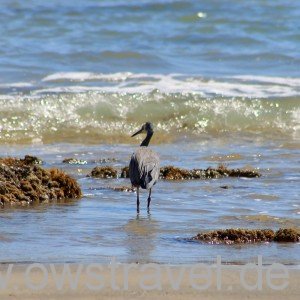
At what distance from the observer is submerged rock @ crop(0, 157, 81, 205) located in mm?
7918

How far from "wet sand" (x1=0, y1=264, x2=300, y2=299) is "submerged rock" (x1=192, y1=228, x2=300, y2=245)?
89 centimetres

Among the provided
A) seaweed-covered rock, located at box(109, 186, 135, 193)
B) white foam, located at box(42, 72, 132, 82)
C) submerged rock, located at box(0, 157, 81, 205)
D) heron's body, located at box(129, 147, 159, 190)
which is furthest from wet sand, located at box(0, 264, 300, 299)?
white foam, located at box(42, 72, 132, 82)

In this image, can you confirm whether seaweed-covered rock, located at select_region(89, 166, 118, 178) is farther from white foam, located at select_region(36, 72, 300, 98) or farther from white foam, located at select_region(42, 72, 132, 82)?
white foam, located at select_region(42, 72, 132, 82)

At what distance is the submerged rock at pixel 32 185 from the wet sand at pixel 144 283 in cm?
230

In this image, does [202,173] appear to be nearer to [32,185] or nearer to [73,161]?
[73,161]

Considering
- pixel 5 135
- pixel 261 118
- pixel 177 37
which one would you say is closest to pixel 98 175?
pixel 5 135

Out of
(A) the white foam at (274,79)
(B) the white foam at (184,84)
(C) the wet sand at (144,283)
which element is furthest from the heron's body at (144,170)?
(A) the white foam at (274,79)

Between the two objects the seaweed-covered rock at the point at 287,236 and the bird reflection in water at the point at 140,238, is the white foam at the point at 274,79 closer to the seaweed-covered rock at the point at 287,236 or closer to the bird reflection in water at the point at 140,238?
the bird reflection in water at the point at 140,238

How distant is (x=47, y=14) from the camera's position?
22188 millimetres

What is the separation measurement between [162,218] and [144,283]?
7.22 feet

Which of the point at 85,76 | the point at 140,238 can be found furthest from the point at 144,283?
the point at 85,76

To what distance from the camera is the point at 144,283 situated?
534cm

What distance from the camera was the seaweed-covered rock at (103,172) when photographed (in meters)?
9.45

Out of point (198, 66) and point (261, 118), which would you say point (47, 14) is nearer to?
point (198, 66)
